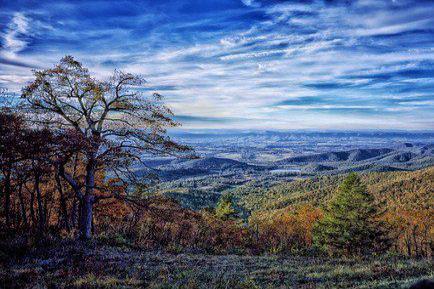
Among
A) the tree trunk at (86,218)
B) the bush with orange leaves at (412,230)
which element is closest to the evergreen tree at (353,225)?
the bush with orange leaves at (412,230)

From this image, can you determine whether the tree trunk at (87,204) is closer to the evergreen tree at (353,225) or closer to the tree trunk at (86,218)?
the tree trunk at (86,218)

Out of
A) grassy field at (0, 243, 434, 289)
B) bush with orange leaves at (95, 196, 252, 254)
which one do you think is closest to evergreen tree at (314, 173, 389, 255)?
bush with orange leaves at (95, 196, 252, 254)

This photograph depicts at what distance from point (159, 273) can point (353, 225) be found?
109 ft

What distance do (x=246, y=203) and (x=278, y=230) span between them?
313 feet

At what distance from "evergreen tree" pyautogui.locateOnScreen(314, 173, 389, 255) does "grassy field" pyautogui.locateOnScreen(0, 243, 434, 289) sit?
25232mm

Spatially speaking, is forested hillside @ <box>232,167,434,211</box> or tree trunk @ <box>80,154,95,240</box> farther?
forested hillside @ <box>232,167,434,211</box>

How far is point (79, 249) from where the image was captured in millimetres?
14211

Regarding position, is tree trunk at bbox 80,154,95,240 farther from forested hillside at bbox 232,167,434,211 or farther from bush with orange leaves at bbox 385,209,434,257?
forested hillside at bbox 232,167,434,211

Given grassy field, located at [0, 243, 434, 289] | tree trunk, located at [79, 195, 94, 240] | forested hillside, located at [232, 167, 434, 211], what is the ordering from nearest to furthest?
grassy field, located at [0, 243, 434, 289] → tree trunk, located at [79, 195, 94, 240] → forested hillside, located at [232, 167, 434, 211]

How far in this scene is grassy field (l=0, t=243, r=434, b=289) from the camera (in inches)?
377

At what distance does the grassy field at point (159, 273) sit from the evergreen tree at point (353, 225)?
2523cm

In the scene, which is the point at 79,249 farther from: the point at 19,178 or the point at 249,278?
the point at 249,278

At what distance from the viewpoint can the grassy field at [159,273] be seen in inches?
377

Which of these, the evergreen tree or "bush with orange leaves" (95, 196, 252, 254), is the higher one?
"bush with orange leaves" (95, 196, 252, 254)
